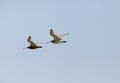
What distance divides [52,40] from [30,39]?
4.17 ft

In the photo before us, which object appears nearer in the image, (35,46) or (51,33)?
(51,33)

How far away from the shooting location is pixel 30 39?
31.9 feet

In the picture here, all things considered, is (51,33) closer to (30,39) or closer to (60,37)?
(60,37)

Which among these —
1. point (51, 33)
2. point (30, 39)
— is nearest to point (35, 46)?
point (30, 39)

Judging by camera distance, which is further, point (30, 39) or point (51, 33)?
point (30, 39)

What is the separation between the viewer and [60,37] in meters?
8.98

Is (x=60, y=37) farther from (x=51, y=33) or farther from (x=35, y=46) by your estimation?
(x=35, y=46)

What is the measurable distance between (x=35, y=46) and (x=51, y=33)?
111 centimetres

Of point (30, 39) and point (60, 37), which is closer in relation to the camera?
point (60, 37)

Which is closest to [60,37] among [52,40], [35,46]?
[52,40]

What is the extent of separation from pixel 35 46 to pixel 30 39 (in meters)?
0.45

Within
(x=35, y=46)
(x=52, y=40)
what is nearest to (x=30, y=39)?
(x=35, y=46)

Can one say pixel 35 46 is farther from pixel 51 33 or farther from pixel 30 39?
pixel 51 33

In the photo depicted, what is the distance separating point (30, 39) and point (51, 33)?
4.21 feet
